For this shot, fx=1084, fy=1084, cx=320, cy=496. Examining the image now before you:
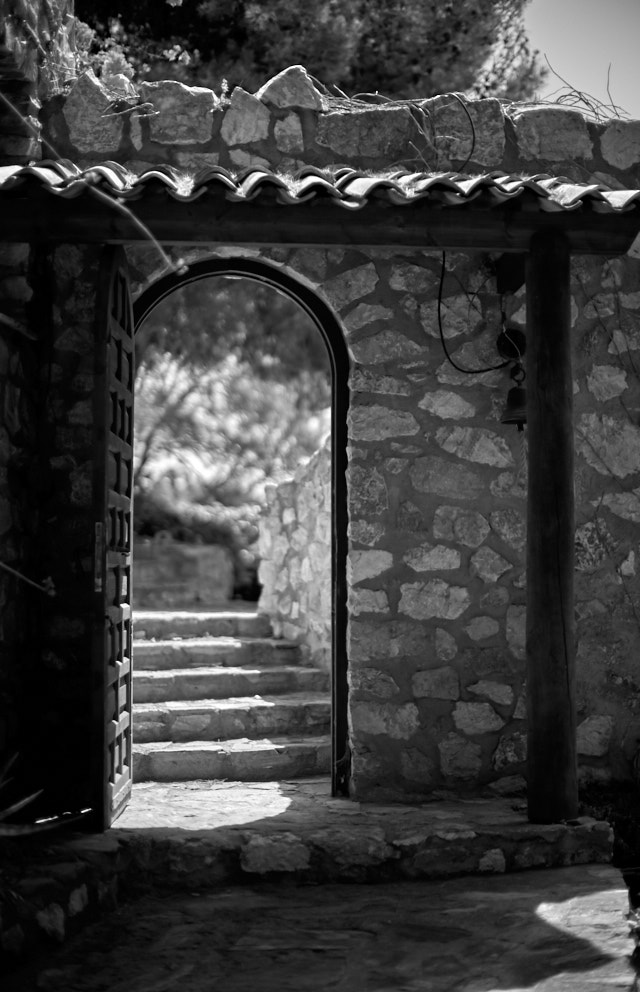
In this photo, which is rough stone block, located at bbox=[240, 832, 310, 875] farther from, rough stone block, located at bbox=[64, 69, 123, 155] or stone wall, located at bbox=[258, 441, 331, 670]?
rough stone block, located at bbox=[64, 69, 123, 155]

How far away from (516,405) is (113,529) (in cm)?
208

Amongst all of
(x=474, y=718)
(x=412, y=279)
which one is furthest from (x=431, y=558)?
(x=412, y=279)

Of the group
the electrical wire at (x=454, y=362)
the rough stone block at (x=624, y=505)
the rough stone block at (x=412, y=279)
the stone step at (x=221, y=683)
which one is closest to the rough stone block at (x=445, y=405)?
the electrical wire at (x=454, y=362)

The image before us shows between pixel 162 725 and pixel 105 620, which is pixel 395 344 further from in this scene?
pixel 162 725

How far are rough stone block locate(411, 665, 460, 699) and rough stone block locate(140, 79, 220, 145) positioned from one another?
9.70ft

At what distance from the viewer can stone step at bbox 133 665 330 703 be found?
23.1 ft

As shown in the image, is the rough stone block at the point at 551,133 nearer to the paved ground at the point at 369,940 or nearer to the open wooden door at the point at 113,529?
the open wooden door at the point at 113,529

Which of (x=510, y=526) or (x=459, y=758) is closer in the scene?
(x=459, y=758)

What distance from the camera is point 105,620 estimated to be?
475cm

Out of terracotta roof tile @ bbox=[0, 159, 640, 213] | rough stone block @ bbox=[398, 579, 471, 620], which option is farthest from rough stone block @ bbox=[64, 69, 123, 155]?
rough stone block @ bbox=[398, 579, 471, 620]

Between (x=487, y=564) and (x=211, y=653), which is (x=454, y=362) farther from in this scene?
(x=211, y=653)

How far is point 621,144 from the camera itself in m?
5.90

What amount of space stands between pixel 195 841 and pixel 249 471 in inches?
411

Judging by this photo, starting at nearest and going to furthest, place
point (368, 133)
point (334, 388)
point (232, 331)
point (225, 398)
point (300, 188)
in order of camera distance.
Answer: point (300, 188) → point (368, 133) → point (334, 388) → point (232, 331) → point (225, 398)
